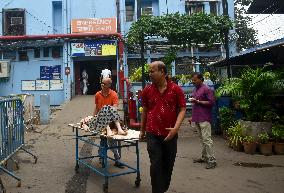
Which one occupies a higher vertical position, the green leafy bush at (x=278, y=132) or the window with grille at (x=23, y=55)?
the window with grille at (x=23, y=55)

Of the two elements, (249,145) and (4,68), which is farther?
(4,68)

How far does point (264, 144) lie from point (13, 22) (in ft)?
66.4

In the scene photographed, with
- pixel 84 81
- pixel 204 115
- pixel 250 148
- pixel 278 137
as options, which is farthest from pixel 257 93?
pixel 84 81

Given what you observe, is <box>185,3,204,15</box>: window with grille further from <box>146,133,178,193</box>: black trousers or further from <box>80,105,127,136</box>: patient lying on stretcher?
<box>146,133,178,193</box>: black trousers

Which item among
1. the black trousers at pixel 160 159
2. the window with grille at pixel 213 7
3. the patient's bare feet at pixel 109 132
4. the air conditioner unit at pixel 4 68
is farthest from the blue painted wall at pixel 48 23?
the black trousers at pixel 160 159

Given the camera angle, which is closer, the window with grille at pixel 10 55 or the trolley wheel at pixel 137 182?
the trolley wheel at pixel 137 182

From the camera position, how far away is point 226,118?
→ 10719mm

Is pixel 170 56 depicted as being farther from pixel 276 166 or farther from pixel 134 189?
pixel 134 189

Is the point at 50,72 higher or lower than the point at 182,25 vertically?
lower

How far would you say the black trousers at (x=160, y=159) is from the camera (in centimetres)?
468

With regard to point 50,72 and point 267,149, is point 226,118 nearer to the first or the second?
point 267,149

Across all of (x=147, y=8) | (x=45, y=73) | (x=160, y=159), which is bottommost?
(x=160, y=159)

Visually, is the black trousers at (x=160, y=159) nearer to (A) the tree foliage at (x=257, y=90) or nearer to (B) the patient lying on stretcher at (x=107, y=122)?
(B) the patient lying on stretcher at (x=107, y=122)

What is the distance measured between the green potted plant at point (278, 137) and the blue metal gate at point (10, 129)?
19.6ft
